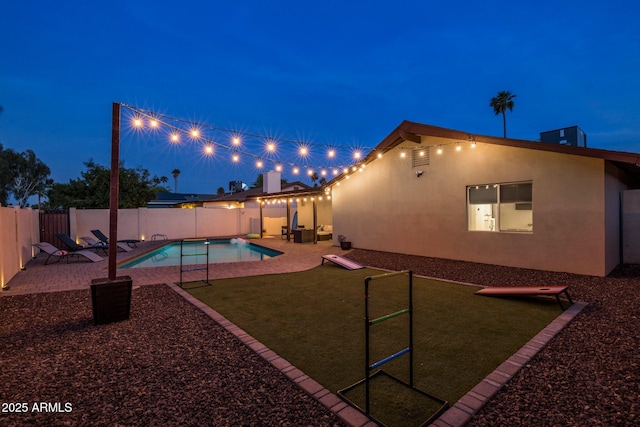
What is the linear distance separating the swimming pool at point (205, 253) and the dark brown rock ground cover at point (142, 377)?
20.6 feet

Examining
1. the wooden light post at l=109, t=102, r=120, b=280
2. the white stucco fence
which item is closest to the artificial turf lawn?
the wooden light post at l=109, t=102, r=120, b=280

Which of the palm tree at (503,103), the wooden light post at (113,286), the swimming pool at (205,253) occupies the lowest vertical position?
the swimming pool at (205,253)

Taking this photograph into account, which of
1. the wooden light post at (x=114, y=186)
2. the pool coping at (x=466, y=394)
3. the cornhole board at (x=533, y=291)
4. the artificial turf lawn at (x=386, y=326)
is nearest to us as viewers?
the pool coping at (x=466, y=394)

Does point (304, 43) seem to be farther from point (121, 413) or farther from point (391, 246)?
point (121, 413)

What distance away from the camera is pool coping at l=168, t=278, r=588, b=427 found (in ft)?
8.13

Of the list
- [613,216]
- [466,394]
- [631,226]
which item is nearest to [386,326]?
[466,394]

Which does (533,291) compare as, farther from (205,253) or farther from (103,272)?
(205,253)

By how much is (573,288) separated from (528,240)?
2.22 meters

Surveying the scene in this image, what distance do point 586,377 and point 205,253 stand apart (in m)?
12.3

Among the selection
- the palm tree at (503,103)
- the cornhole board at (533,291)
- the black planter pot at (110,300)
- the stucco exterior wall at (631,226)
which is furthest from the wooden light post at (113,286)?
the palm tree at (503,103)

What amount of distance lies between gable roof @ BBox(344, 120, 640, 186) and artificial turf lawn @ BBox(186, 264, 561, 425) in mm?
3931

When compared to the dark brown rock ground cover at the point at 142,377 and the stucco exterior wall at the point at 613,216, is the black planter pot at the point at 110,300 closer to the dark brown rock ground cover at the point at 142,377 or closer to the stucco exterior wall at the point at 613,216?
the dark brown rock ground cover at the point at 142,377

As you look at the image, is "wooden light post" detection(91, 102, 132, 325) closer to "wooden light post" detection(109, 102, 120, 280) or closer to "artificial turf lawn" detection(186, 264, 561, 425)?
"wooden light post" detection(109, 102, 120, 280)

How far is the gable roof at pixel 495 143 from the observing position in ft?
22.9
